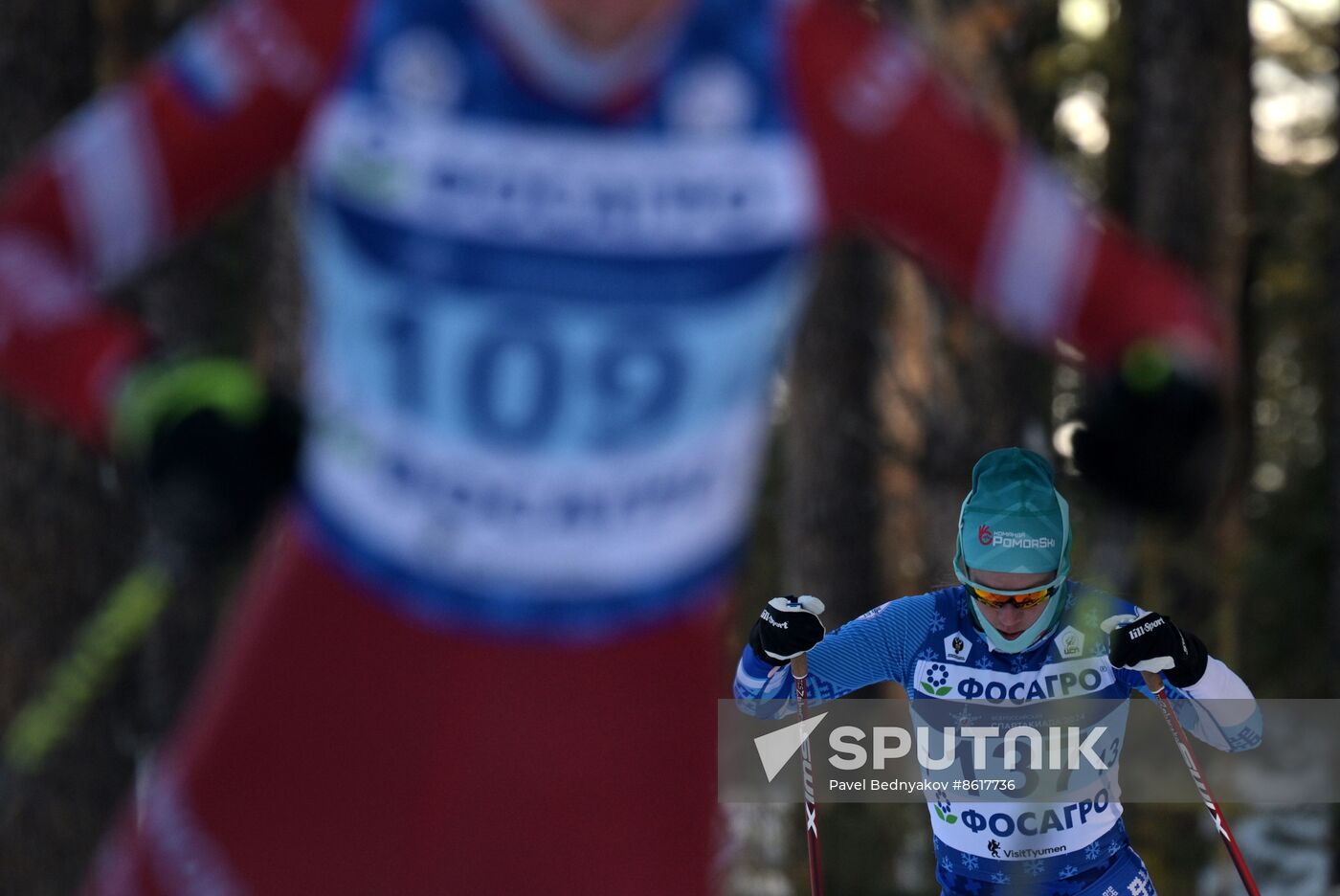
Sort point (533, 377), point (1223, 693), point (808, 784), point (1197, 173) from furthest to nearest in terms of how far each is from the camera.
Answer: point (1197, 173) < point (808, 784) < point (1223, 693) < point (533, 377)

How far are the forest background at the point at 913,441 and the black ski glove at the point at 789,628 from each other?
46 cm

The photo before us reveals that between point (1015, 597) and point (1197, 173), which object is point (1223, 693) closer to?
point (1015, 597)

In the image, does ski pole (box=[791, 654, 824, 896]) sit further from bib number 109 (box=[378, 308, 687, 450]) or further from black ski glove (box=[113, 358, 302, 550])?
black ski glove (box=[113, 358, 302, 550])

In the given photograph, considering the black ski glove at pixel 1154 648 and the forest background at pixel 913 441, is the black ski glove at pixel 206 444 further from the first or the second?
the black ski glove at pixel 1154 648

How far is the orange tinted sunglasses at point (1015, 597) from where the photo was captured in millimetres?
3785

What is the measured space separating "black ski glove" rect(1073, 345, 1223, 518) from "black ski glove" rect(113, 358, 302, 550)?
3.35 feet

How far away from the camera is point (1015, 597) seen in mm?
3789

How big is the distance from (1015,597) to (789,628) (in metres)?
0.53

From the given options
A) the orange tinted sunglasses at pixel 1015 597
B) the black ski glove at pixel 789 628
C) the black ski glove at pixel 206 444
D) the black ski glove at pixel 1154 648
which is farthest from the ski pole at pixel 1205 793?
the black ski glove at pixel 206 444

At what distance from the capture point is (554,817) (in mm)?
2254

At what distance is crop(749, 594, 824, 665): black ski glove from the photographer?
363cm

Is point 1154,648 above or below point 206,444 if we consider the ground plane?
below

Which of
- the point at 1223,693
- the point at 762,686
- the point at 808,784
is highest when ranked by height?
the point at 762,686
